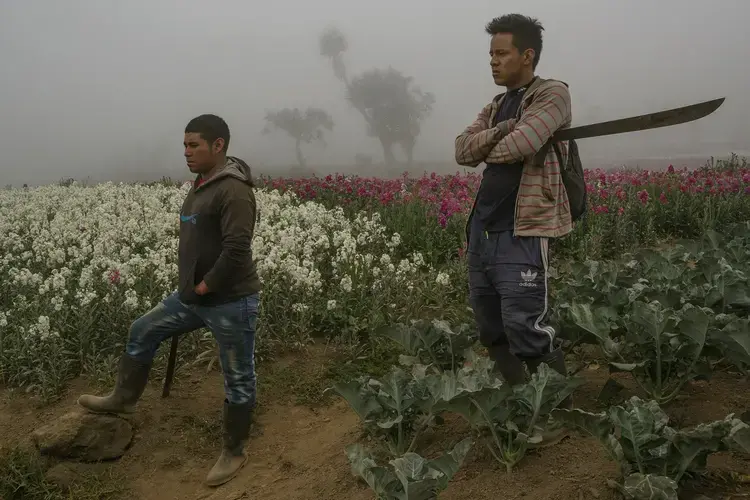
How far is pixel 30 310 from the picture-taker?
Result: 20.1 ft

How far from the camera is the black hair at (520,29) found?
10.4 feet

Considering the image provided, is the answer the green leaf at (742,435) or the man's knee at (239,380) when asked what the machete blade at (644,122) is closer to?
the green leaf at (742,435)

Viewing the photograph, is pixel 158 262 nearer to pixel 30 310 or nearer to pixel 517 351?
pixel 30 310

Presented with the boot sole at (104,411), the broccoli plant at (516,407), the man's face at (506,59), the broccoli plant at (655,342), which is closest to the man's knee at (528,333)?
the broccoli plant at (516,407)

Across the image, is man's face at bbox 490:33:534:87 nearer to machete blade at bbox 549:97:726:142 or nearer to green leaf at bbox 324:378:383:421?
machete blade at bbox 549:97:726:142

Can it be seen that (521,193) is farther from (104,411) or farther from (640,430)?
(104,411)

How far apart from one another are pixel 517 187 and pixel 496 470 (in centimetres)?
143

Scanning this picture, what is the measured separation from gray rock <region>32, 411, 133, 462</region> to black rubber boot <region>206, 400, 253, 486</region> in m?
0.82

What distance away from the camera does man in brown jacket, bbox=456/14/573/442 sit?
3125mm

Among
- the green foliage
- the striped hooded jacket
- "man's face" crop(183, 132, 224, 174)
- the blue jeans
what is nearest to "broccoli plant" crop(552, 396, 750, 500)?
the green foliage

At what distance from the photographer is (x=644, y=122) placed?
2900mm

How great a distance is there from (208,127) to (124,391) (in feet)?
6.23

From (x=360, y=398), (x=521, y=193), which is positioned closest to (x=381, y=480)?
(x=360, y=398)

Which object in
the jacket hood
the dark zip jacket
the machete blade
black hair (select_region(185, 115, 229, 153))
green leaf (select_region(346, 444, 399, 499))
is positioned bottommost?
green leaf (select_region(346, 444, 399, 499))
